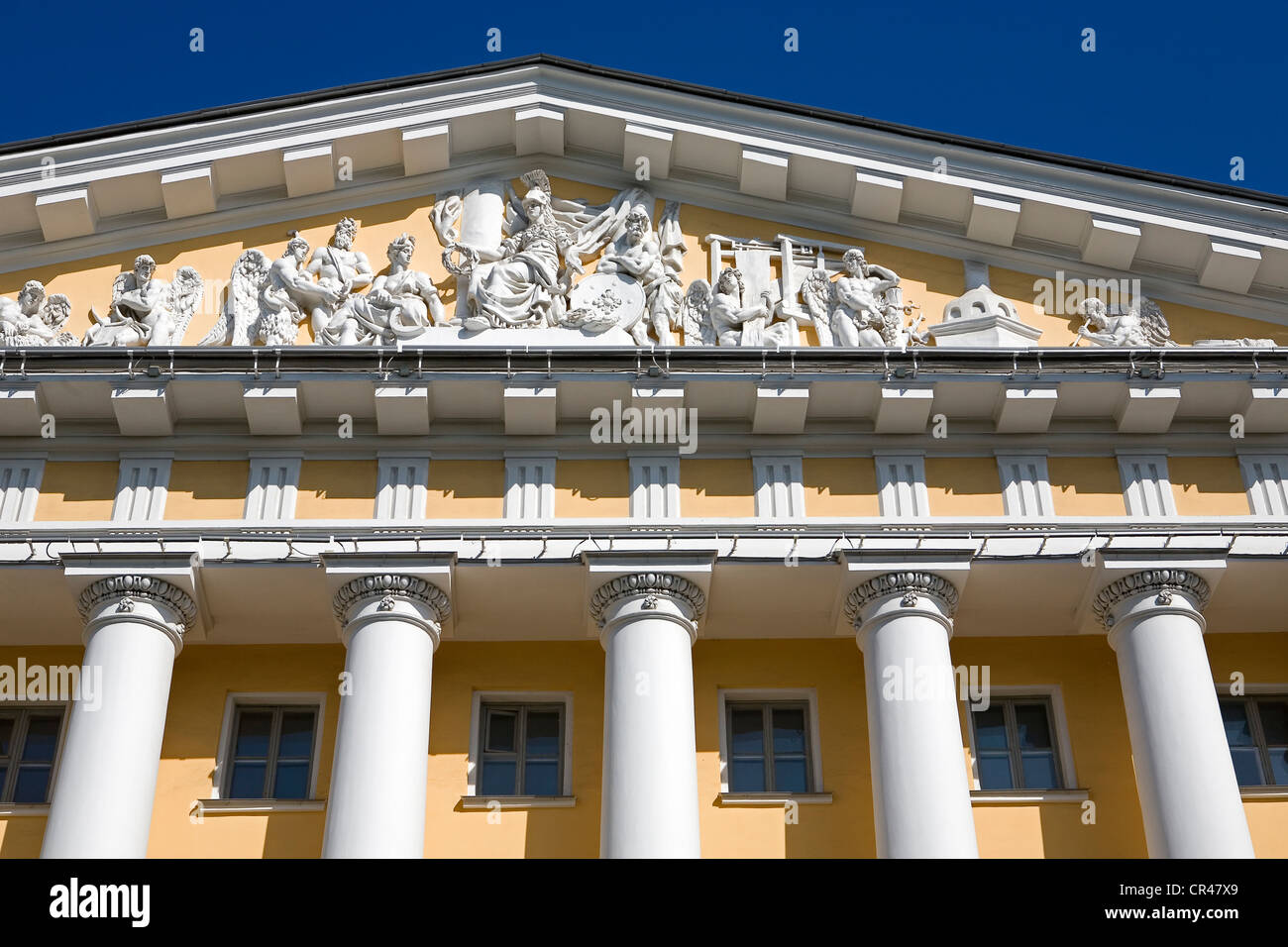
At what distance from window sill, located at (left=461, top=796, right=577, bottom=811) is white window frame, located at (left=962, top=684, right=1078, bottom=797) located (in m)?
3.99

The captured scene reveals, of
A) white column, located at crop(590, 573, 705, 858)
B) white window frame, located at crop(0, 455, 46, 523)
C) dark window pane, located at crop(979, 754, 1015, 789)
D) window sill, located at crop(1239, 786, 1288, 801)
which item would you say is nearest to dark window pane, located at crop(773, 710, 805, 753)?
white column, located at crop(590, 573, 705, 858)

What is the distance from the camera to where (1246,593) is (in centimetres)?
1692

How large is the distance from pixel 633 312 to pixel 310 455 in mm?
3758

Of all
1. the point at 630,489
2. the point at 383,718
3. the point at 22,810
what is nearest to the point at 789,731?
the point at 630,489

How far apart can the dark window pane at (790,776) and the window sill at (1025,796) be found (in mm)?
1646

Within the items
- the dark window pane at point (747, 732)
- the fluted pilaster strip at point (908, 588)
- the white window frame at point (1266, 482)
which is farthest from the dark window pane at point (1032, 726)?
the white window frame at point (1266, 482)

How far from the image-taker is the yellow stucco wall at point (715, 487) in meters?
17.0

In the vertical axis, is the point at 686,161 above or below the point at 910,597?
above

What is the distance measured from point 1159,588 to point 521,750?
21.1 ft

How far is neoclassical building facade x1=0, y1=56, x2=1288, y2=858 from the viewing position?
15.8m

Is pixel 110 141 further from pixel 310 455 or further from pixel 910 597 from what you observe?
pixel 910 597

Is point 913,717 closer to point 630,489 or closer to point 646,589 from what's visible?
point 646,589

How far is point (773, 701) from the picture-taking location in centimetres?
1719
